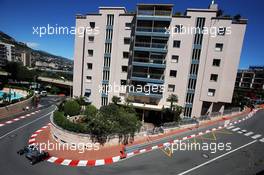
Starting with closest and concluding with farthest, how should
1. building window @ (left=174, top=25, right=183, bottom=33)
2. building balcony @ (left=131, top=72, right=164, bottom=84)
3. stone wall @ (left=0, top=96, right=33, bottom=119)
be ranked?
building window @ (left=174, top=25, right=183, bottom=33)
building balcony @ (left=131, top=72, right=164, bottom=84)
stone wall @ (left=0, top=96, right=33, bottom=119)

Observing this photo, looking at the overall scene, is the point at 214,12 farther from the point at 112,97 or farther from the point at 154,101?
the point at 112,97

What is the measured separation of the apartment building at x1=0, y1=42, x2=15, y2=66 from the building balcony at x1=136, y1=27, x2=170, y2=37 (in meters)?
123

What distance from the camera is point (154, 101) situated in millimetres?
30891

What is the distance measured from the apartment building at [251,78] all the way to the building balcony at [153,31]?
82756mm

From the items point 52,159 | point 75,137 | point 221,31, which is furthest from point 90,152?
point 221,31

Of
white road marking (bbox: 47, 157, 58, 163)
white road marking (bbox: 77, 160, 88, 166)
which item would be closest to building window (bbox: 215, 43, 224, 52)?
white road marking (bbox: 77, 160, 88, 166)

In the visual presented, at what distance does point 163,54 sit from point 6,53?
138 metres

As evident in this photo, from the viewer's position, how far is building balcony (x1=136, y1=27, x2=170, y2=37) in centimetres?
2775

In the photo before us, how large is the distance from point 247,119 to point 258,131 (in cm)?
656

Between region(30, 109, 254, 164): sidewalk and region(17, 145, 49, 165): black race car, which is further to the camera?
region(30, 109, 254, 164): sidewalk

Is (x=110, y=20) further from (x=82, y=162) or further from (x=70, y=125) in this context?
(x=82, y=162)

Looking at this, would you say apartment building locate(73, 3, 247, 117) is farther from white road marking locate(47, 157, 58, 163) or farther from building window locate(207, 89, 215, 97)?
white road marking locate(47, 157, 58, 163)

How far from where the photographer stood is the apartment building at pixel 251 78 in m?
84.1

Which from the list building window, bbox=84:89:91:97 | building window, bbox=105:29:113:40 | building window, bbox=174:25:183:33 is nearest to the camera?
building window, bbox=174:25:183:33
